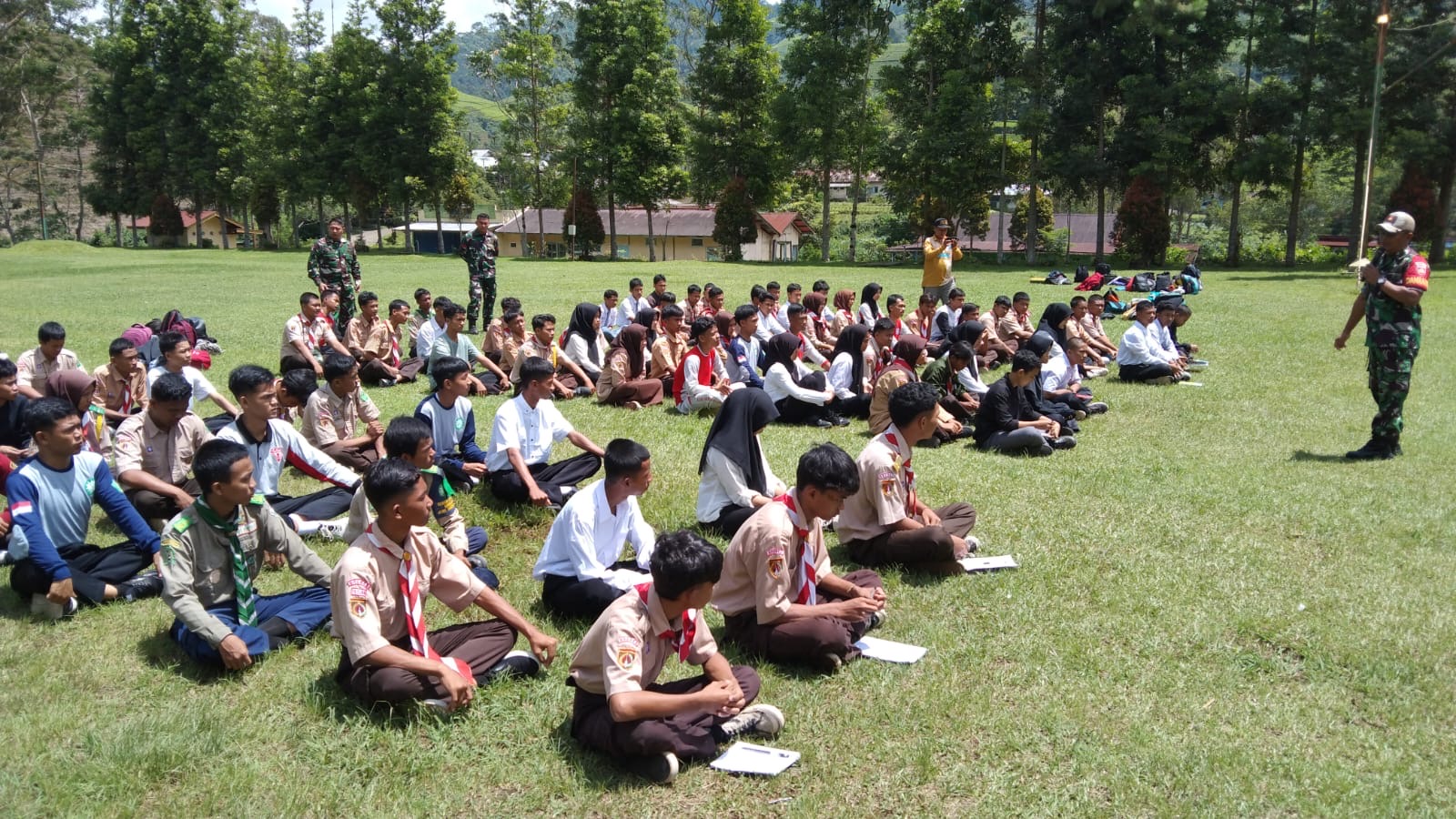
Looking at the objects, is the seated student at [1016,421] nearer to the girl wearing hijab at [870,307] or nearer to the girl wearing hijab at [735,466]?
the girl wearing hijab at [735,466]

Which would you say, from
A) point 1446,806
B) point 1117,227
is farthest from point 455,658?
point 1117,227

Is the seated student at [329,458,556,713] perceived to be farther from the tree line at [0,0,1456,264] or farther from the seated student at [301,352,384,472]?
the tree line at [0,0,1456,264]

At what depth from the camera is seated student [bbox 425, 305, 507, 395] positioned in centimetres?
1195

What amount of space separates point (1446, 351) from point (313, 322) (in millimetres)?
17894

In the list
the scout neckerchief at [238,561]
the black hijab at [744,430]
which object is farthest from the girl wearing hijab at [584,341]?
the scout neckerchief at [238,561]

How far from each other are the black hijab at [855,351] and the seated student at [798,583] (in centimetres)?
626

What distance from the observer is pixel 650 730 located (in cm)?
384

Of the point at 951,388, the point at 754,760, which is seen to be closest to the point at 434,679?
the point at 754,760

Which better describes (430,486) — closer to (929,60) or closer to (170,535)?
(170,535)

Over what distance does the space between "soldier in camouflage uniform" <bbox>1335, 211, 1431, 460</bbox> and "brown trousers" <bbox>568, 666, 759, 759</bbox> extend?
24.7 feet

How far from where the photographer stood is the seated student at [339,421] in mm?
7840

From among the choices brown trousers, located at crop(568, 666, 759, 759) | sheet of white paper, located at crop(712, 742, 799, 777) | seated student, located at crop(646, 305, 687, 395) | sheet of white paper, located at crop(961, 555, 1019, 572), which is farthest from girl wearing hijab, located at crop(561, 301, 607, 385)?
sheet of white paper, located at crop(712, 742, 799, 777)

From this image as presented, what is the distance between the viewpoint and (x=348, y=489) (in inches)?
277

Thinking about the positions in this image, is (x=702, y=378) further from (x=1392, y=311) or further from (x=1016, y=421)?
(x=1392, y=311)
